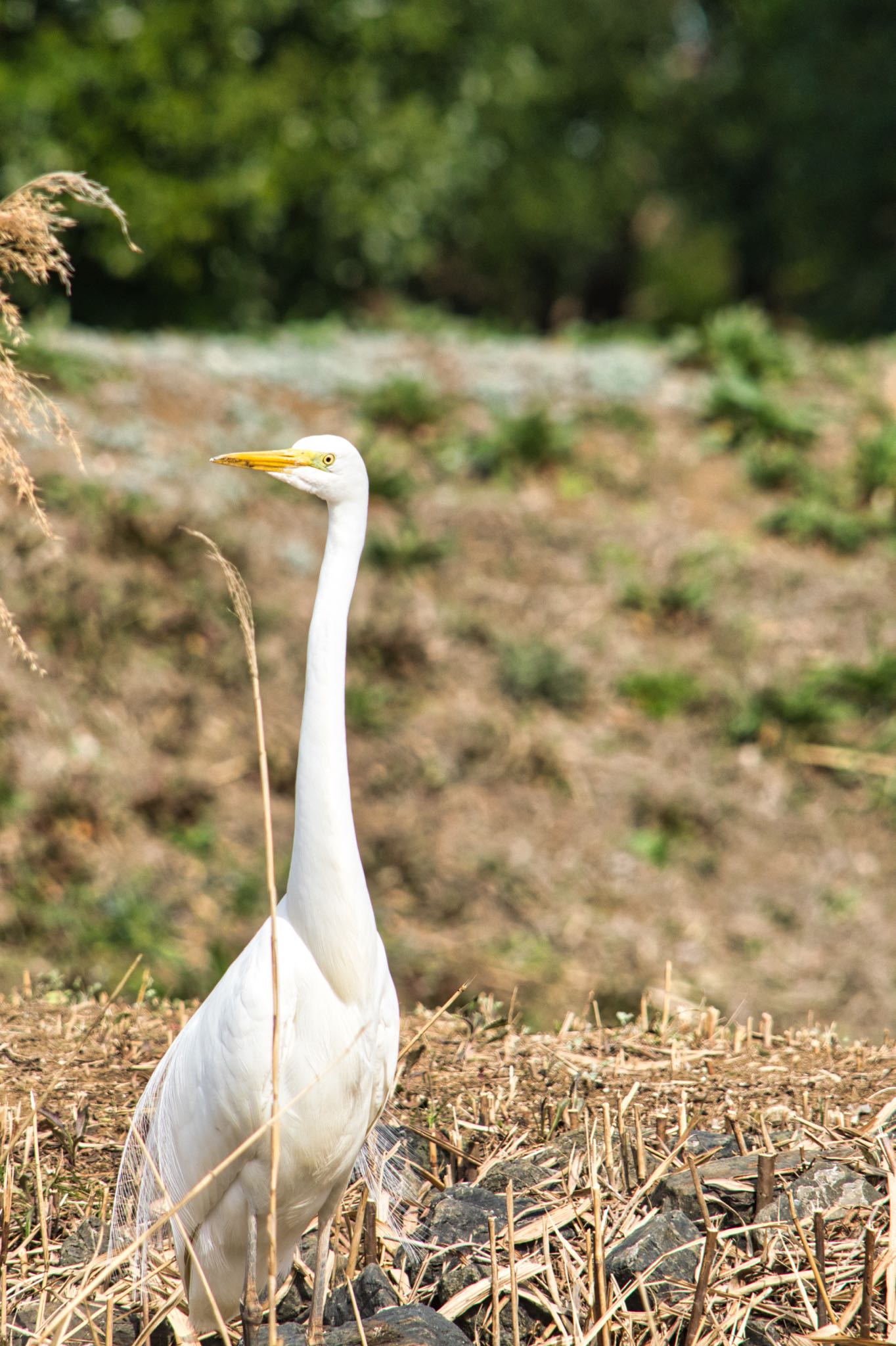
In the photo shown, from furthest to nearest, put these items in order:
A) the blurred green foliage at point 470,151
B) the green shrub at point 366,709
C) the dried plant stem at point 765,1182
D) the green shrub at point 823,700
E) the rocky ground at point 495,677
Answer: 1. the blurred green foliage at point 470,151
2. the green shrub at point 823,700
3. the green shrub at point 366,709
4. the rocky ground at point 495,677
5. the dried plant stem at point 765,1182

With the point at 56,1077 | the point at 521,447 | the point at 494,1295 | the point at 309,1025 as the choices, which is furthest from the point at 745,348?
the point at 494,1295

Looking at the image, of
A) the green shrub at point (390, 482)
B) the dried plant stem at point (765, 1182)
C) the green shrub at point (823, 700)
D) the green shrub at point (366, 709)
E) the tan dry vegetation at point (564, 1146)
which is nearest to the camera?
the tan dry vegetation at point (564, 1146)

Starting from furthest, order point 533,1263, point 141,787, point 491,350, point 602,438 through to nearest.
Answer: point 491,350 < point 602,438 < point 141,787 < point 533,1263

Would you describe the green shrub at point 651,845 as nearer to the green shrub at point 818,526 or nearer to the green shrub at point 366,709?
→ the green shrub at point 366,709

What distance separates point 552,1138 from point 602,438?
311 inches

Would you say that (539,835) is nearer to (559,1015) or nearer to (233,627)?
(559,1015)

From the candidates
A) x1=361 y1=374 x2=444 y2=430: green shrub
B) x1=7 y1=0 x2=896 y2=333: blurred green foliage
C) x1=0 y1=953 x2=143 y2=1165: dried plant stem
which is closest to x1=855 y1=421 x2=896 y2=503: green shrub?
x1=7 y1=0 x2=896 y2=333: blurred green foliage

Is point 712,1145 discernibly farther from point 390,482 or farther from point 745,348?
point 745,348

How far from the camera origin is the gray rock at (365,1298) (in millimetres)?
2863

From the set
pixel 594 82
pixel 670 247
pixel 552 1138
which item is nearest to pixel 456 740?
pixel 552 1138

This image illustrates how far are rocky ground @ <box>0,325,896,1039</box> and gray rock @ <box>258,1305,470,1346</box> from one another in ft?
9.96

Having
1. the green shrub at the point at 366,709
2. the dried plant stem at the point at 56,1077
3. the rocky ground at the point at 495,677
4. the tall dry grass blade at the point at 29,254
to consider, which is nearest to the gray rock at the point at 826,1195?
the dried plant stem at the point at 56,1077

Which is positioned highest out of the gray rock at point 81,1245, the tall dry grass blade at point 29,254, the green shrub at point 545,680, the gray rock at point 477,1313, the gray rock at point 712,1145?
the tall dry grass blade at point 29,254

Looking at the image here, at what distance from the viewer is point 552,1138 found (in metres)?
Answer: 3.32
